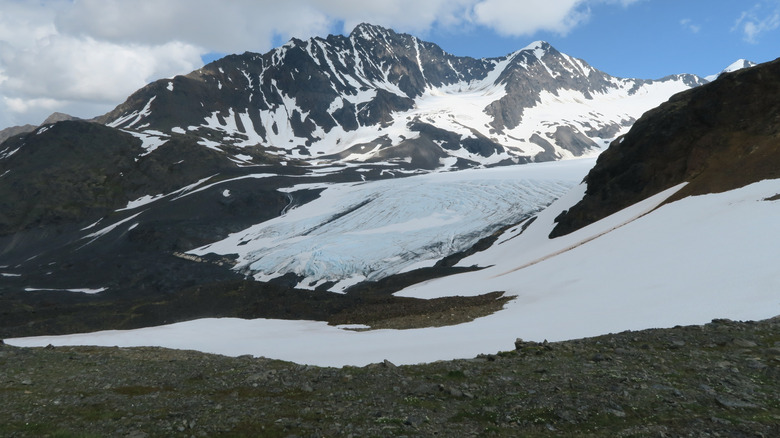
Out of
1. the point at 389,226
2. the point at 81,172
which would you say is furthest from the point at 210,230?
the point at 81,172

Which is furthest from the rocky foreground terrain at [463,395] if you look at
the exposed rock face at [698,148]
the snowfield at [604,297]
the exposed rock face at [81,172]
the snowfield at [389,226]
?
the exposed rock face at [81,172]

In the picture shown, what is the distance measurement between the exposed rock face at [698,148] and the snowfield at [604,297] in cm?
571

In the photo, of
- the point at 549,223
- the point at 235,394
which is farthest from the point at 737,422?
the point at 549,223

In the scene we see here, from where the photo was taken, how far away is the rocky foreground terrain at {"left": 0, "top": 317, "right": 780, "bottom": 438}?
30.9ft

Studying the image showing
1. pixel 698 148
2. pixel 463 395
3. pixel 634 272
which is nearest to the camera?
pixel 463 395

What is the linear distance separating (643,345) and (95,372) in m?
18.8

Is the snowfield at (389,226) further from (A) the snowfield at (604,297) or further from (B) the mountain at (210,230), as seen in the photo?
(A) the snowfield at (604,297)

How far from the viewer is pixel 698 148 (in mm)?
48125

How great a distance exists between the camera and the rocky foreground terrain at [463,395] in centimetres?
942

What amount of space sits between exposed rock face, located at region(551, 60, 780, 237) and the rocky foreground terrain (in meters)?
28.7

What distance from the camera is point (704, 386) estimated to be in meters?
10.8

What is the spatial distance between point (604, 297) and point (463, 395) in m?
16.2

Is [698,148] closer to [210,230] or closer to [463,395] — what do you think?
[463,395]

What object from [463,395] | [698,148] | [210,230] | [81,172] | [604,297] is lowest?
[604,297]
